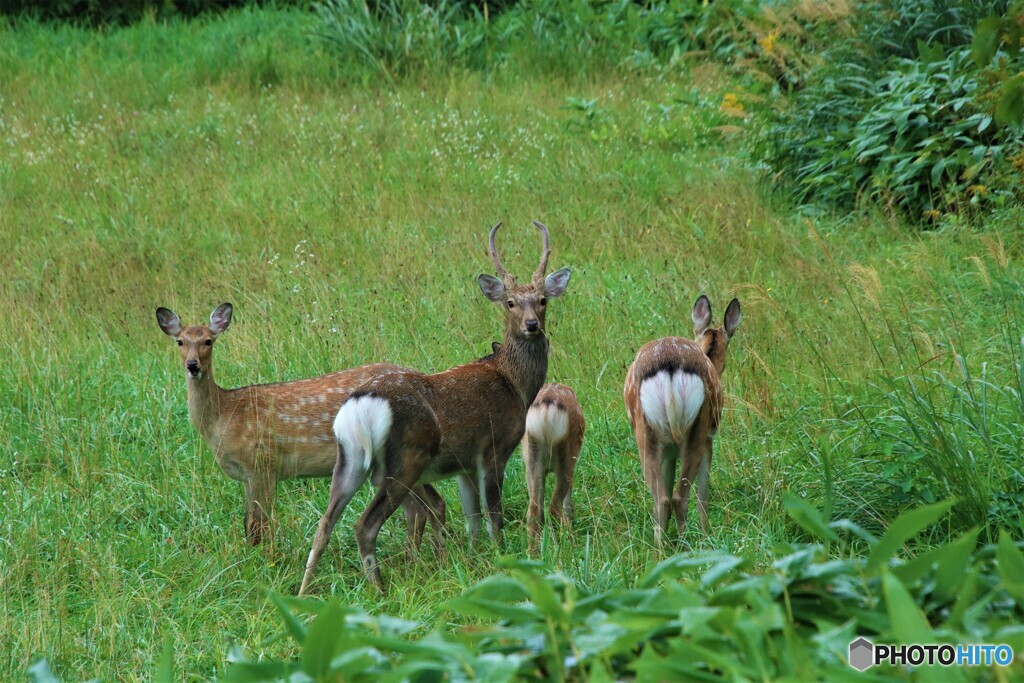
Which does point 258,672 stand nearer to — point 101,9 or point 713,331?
point 713,331

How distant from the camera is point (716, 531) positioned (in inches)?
179

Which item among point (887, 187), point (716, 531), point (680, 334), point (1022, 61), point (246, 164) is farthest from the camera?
point (246, 164)

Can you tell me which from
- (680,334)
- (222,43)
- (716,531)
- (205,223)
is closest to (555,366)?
(680,334)

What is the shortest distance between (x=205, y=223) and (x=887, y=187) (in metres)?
5.21

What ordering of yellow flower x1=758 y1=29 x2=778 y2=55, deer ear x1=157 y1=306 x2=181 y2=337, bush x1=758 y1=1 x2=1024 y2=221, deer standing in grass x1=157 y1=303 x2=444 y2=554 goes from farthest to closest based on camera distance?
yellow flower x1=758 y1=29 x2=778 y2=55 → bush x1=758 y1=1 x2=1024 y2=221 → deer ear x1=157 y1=306 x2=181 y2=337 → deer standing in grass x1=157 y1=303 x2=444 y2=554

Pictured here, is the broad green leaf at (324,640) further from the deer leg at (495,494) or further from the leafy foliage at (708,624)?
the deer leg at (495,494)

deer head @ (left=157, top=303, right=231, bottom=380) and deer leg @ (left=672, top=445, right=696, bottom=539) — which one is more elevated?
deer head @ (left=157, top=303, right=231, bottom=380)

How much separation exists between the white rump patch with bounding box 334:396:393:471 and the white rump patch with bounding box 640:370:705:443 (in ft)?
3.46

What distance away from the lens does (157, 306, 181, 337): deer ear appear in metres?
5.94

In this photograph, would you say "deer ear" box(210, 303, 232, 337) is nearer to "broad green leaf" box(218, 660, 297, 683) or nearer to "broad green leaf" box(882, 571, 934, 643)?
"broad green leaf" box(218, 660, 297, 683)

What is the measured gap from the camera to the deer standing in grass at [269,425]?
544cm

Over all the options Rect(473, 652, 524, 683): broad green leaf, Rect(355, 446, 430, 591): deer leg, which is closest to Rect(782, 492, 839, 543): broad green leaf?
Rect(473, 652, 524, 683): broad green leaf

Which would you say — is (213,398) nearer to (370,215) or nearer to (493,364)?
(493,364)

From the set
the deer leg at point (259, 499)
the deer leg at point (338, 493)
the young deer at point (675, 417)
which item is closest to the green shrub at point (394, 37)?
the deer leg at point (259, 499)
